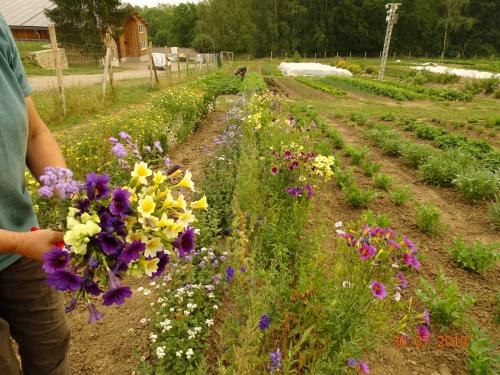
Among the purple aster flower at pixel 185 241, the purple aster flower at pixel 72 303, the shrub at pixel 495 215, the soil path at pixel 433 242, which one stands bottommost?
the soil path at pixel 433 242

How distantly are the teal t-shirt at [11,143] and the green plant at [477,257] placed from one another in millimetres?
3725

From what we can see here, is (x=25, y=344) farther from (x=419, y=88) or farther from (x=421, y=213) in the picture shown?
(x=419, y=88)

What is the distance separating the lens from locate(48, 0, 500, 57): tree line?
181 feet

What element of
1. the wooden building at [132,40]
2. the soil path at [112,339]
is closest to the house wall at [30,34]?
the wooden building at [132,40]

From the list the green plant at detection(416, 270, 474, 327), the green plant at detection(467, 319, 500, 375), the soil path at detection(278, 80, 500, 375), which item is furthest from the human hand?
the green plant at detection(416, 270, 474, 327)

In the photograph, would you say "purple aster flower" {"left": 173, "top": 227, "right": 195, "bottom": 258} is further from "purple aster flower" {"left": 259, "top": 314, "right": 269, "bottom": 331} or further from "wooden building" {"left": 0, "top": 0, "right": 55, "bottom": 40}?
"wooden building" {"left": 0, "top": 0, "right": 55, "bottom": 40}

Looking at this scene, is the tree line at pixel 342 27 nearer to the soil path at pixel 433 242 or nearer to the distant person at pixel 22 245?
the soil path at pixel 433 242

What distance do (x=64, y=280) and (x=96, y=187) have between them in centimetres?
28

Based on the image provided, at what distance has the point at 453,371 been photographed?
93.1 inches

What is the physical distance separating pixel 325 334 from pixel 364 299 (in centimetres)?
35

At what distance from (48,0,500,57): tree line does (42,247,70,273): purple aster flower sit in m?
58.7

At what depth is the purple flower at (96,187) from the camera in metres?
1.02

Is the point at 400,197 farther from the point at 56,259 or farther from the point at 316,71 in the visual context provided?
the point at 316,71

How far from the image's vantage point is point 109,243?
97cm
